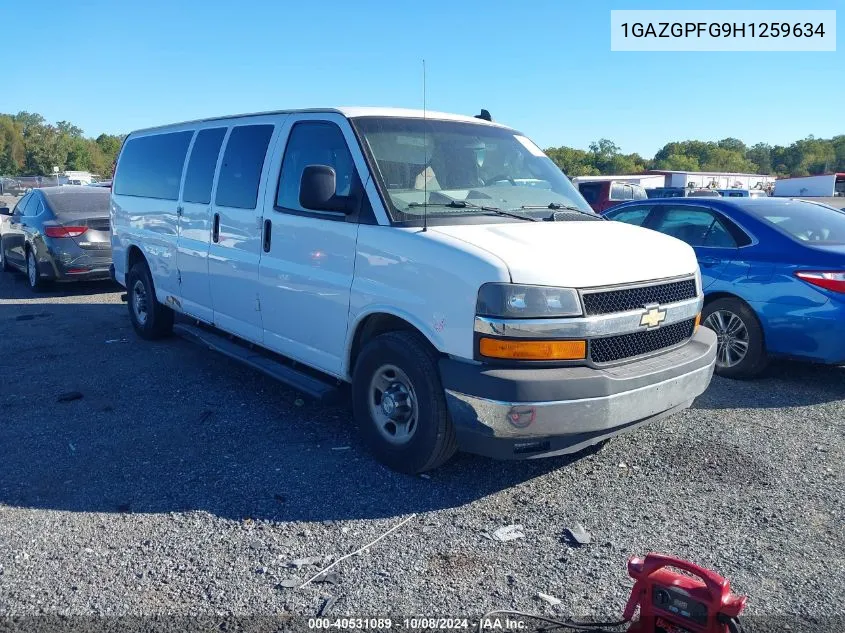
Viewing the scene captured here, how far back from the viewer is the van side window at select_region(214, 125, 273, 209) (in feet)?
17.5

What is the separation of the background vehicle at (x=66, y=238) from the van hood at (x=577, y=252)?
8083mm

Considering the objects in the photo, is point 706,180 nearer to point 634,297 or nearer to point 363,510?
point 634,297

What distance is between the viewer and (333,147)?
4.73 m

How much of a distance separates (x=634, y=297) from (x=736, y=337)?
9.43 ft

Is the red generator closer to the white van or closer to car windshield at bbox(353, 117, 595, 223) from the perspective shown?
the white van

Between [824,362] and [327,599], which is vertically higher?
[824,362]

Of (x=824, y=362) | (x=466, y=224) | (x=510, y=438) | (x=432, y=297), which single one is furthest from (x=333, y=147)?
(x=824, y=362)

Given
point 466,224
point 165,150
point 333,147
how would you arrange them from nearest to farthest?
point 466,224
point 333,147
point 165,150

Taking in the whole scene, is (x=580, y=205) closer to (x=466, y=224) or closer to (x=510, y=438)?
(x=466, y=224)

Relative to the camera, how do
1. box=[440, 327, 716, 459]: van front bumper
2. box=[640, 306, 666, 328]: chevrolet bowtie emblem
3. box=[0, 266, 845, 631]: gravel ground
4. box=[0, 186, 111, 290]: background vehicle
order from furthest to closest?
box=[0, 186, 111, 290]: background vehicle → box=[640, 306, 666, 328]: chevrolet bowtie emblem → box=[440, 327, 716, 459]: van front bumper → box=[0, 266, 845, 631]: gravel ground

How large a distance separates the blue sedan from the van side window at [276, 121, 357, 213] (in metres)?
3.65

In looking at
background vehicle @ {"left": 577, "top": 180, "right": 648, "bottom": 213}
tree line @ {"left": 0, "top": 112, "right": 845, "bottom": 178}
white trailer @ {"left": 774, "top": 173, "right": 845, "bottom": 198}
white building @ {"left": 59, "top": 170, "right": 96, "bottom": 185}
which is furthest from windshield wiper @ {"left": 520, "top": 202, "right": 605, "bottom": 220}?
tree line @ {"left": 0, "top": 112, "right": 845, "bottom": 178}

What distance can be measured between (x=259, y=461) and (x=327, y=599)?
1582 millimetres

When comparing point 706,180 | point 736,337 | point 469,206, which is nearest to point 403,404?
point 469,206
